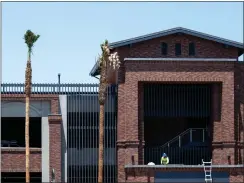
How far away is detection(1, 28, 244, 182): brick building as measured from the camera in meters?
46.8

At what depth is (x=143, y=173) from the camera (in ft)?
149

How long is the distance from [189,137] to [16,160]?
38.8 ft

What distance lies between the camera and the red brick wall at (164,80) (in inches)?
1832

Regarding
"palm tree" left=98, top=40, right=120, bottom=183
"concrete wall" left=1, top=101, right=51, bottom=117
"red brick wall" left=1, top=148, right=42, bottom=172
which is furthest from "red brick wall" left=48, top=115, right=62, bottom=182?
"palm tree" left=98, top=40, right=120, bottom=183

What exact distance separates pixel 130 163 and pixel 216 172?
5576 millimetres

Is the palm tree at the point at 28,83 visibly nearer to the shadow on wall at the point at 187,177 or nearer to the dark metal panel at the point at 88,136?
the dark metal panel at the point at 88,136

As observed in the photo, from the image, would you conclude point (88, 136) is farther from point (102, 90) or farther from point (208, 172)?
point (208, 172)

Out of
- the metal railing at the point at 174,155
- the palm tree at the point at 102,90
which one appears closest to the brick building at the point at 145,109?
the metal railing at the point at 174,155

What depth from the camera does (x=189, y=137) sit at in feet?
161

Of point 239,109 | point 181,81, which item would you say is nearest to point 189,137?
point 239,109

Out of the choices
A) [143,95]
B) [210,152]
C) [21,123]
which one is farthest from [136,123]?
[21,123]

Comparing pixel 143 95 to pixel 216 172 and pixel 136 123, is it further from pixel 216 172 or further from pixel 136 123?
pixel 216 172

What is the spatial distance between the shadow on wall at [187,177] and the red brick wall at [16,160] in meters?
8.19

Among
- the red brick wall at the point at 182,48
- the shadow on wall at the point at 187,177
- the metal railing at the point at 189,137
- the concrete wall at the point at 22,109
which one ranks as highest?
the red brick wall at the point at 182,48
